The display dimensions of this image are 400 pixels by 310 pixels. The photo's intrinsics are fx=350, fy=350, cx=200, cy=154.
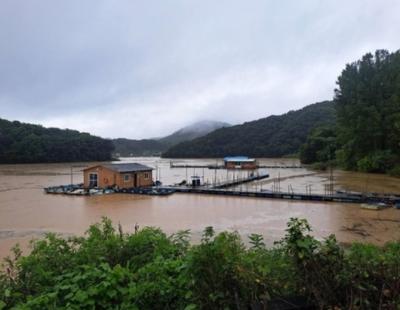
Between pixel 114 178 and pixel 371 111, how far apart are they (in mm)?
31233

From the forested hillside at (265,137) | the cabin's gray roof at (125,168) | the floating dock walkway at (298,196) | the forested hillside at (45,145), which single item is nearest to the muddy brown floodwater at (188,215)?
the floating dock walkway at (298,196)

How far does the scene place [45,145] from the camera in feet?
283

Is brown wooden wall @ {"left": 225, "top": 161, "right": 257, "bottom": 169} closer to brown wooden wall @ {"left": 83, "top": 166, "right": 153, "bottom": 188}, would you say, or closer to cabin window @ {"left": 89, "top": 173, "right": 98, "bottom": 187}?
brown wooden wall @ {"left": 83, "top": 166, "right": 153, "bottom": 188}

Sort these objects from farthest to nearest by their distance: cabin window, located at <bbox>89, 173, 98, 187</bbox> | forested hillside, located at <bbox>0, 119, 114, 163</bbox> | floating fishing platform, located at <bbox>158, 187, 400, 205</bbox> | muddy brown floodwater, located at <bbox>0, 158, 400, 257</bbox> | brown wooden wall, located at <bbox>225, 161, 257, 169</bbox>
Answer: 1. forested hillside, located at <bbox>0, 119, 114, 163</bbox>
2. brown wooden wall, located at <bbox>225, 161, 257, 169</bbox>
3. cabin window, located at <bbox>89, 173, 98, 187</bbox>
4. floating fishing platform, located at <bbox>158, 187, 400, 205</bbox>
5. muddy brown floodwater, located at <bbox>0, 158, 400, 257</bbox>

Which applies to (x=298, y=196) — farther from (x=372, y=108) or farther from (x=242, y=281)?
(x=242, y=281)

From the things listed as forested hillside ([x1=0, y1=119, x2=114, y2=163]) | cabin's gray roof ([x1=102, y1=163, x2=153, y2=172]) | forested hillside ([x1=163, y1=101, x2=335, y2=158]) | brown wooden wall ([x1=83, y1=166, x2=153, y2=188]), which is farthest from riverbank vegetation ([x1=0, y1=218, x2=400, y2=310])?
forested hillside ([x1=163, y1=101, x2=335, y2=158])

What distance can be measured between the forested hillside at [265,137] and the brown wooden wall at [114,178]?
2987 inches

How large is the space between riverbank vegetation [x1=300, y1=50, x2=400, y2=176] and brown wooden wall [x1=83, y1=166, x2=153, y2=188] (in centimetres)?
2771

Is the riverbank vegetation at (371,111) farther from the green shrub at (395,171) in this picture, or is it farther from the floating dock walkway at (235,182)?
the floating dock walkway at (235,182)

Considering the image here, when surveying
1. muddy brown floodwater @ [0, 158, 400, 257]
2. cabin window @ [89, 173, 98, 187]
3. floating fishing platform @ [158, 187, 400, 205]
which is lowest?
muddy brown floodwater @ [0, 158, 400, 257]

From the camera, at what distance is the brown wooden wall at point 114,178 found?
3061cm

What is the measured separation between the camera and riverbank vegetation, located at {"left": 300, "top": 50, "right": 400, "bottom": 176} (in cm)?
4206

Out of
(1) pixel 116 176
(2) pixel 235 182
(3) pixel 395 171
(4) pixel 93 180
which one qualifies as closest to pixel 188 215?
(1) pixel 116 176

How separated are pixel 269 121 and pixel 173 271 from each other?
123 meters
